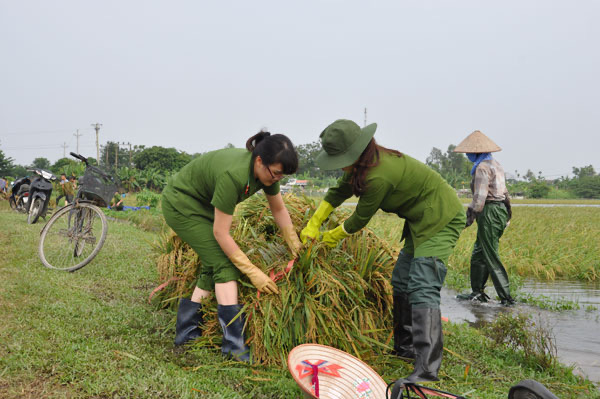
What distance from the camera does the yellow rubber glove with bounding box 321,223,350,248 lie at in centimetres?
319

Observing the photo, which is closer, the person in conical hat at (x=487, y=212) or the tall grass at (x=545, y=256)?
the person in conical hat at (x=487, y=212)

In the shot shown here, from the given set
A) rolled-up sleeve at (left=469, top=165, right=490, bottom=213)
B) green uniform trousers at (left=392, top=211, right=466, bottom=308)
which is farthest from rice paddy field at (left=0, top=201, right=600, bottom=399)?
rolled-up sleeve at (left=469, top=165, right=490, bottom=213)

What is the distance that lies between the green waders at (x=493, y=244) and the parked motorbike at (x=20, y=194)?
1128 cm

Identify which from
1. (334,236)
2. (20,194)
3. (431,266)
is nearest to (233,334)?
(334,236)

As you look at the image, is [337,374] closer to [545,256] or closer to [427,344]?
[427,344]

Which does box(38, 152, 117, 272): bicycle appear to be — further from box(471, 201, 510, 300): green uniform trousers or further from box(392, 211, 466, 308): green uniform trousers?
box(471, 201, 510, 300): green uniform trousers

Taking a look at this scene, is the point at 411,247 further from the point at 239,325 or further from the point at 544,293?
the point at 544,293

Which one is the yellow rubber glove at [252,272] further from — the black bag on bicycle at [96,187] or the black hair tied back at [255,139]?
the black bag on bicycle at [96,187]

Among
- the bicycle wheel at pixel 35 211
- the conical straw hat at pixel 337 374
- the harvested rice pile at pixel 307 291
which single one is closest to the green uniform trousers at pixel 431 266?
the harvested rice pile at pixel 307 291

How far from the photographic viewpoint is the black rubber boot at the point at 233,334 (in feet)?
9.88

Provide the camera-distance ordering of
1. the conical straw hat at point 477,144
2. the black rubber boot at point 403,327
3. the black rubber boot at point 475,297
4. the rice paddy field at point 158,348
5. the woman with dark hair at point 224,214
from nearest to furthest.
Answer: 1. the rice paddy field at point 158,348
2. the woman with dark hair at point 224,214
3. the black rubber boot at point 403,327
4. the conical straw hat at point 477,144
5. the black rubber boot at point 475,297

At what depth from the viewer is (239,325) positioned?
120 inches

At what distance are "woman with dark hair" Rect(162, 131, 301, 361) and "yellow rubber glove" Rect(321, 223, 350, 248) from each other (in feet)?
0.71

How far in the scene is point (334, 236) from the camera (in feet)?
10.6
